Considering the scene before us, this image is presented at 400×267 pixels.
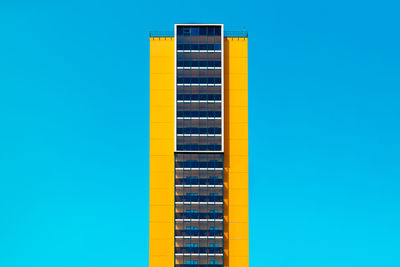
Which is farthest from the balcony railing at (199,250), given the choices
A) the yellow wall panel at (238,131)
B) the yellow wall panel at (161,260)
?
the yellow wall panel at (238,131)

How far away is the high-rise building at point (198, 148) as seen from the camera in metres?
153

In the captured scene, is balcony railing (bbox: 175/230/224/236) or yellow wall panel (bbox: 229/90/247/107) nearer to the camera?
balcony railing (bbox: 175/230/224/236)

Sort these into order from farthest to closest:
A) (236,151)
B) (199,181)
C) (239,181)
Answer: (236,151) < (239,181) < (199,181)

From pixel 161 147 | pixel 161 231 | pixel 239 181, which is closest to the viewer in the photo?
pixel 161 231

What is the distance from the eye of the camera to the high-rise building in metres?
153

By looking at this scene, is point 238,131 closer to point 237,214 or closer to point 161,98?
point 237,214

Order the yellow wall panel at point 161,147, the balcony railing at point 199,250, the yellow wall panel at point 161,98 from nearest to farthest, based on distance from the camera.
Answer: the balcony railing at point 199,250, the yellow wall panel at point 161,147, the yellow wall panel at point 161,98

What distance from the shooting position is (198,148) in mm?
155625

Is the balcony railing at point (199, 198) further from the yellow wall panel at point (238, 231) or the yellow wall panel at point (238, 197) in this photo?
the yellow wall panel at point (238, 231)

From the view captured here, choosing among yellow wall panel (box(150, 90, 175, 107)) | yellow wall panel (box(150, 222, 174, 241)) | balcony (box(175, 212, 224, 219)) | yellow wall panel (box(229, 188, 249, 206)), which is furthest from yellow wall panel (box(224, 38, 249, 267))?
yellow wall panel (box(150, 90, 175, 107))

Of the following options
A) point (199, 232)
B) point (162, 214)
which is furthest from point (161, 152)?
point (199, 232)

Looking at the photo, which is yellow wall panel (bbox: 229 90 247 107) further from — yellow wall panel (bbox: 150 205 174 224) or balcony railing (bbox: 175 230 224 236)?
balcony railing (bbox: 175 230 224 236)

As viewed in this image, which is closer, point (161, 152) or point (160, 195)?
point (160, 195)

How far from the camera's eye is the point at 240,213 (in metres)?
155
